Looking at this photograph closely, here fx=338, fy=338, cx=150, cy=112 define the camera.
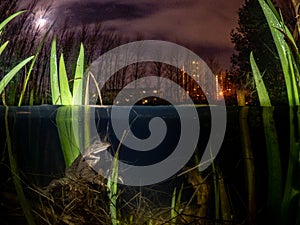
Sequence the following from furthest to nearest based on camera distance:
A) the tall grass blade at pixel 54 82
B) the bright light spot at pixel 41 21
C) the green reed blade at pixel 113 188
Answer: the bright light spot at pixel 41 21 → the tall grass blade at pixel 54 82 → the green reed blade at pixel 113 188

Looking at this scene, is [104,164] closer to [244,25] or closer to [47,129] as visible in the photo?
[47,129]

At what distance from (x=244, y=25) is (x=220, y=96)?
1.06 metres

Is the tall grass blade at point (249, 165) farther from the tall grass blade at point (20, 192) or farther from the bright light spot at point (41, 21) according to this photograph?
the bright light spot at point (41, 21)

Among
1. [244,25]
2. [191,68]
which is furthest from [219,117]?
[244,25]

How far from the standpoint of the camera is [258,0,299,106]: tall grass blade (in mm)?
412

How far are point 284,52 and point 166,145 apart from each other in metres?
0.19

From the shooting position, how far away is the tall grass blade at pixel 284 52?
412mm

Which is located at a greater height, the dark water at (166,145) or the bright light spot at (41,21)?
the bright light spot at (41,21)

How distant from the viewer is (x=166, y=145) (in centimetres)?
39

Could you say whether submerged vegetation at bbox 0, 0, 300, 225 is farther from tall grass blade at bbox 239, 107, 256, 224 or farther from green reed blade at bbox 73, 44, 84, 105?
green reed blade at bbox 73, 44, 84, 105

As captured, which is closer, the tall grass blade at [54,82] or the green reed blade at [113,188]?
the green reed blade at [113,188]

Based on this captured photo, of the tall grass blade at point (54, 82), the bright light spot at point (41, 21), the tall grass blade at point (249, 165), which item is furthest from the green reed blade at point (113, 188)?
the bright light spot at point (41, 21)

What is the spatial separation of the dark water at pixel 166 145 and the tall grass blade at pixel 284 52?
3 cm

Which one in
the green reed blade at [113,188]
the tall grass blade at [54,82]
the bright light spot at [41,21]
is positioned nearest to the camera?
the green reed blade at [113,188]
